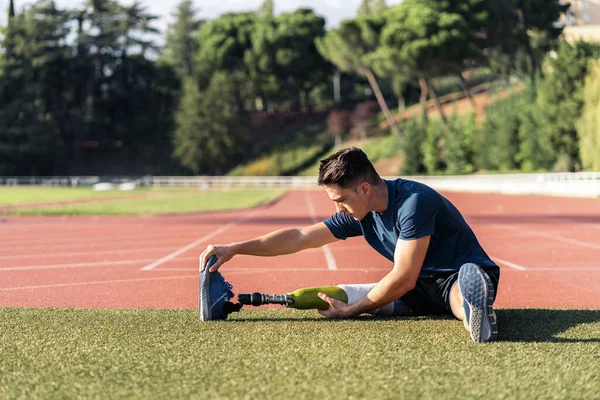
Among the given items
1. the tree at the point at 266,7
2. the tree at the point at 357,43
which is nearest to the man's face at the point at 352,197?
the tree at the point at 357,43

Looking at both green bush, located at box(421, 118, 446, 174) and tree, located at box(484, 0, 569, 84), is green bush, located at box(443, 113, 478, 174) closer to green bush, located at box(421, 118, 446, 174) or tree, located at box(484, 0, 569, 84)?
green bush, located at box(421, 118, 446, 174)

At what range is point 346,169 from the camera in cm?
493

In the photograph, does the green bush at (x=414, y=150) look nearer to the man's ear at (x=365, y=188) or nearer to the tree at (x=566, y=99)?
the tree at (x=566, y=99)

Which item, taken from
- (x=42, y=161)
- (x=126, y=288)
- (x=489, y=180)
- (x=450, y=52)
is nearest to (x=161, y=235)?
(x=126, y=288)

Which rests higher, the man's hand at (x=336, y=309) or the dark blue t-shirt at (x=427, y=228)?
the dark blue t-shirt at (x=427, y=228)

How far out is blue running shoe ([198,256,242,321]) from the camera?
5.54 metres

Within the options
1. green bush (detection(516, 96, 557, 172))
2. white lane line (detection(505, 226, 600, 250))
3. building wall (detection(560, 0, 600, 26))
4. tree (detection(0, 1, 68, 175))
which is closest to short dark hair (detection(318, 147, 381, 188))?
white lane line (detection(505, 226, 600, 250))

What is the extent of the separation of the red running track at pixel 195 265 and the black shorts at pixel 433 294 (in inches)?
47.9

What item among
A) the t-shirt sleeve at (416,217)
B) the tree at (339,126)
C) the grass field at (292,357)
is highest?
the tree at (339,126)

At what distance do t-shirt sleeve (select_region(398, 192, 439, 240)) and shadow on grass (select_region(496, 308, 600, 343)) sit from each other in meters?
0.81

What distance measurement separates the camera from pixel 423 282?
5.52 m

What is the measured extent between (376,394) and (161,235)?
12.5m

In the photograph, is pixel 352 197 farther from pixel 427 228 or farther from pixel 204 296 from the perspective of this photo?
pixel 204 296

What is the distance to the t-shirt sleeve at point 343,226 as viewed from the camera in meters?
5.76
